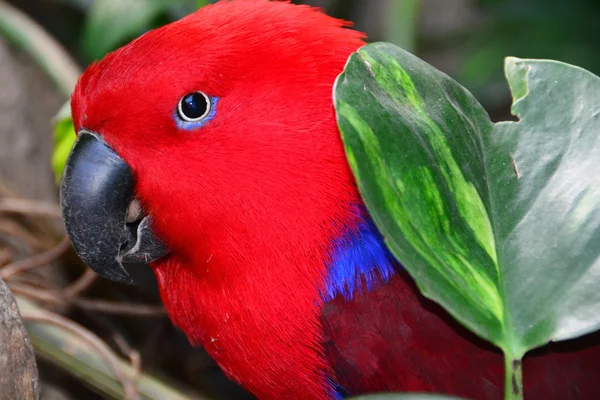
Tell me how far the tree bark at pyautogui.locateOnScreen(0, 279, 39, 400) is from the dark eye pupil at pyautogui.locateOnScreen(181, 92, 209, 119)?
37 cm

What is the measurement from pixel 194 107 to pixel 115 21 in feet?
2.82

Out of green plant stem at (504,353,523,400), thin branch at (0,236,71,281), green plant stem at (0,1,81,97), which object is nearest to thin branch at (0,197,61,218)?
thin branch at (0,236,71,281)

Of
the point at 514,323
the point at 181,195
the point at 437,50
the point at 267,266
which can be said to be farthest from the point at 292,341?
the point at 437,50

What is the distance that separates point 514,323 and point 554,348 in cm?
29

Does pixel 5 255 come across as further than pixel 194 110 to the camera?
Yes

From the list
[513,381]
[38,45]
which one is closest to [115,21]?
[38,45]

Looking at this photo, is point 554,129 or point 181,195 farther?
point 181,195

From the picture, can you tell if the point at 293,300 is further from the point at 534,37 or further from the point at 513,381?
the point at 534,37

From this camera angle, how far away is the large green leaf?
2.88 feet

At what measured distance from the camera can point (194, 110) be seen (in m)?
1.19

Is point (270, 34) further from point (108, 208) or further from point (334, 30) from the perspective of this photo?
point (108, 208)

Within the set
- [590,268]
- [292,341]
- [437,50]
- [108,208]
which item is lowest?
[437,50]

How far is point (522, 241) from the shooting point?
935 millimetres

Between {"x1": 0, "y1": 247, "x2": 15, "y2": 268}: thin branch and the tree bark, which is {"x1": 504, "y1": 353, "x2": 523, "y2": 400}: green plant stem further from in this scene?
{"x1": 0, "y1": 247, "x2": 15, "y2": 268}: thin branch
